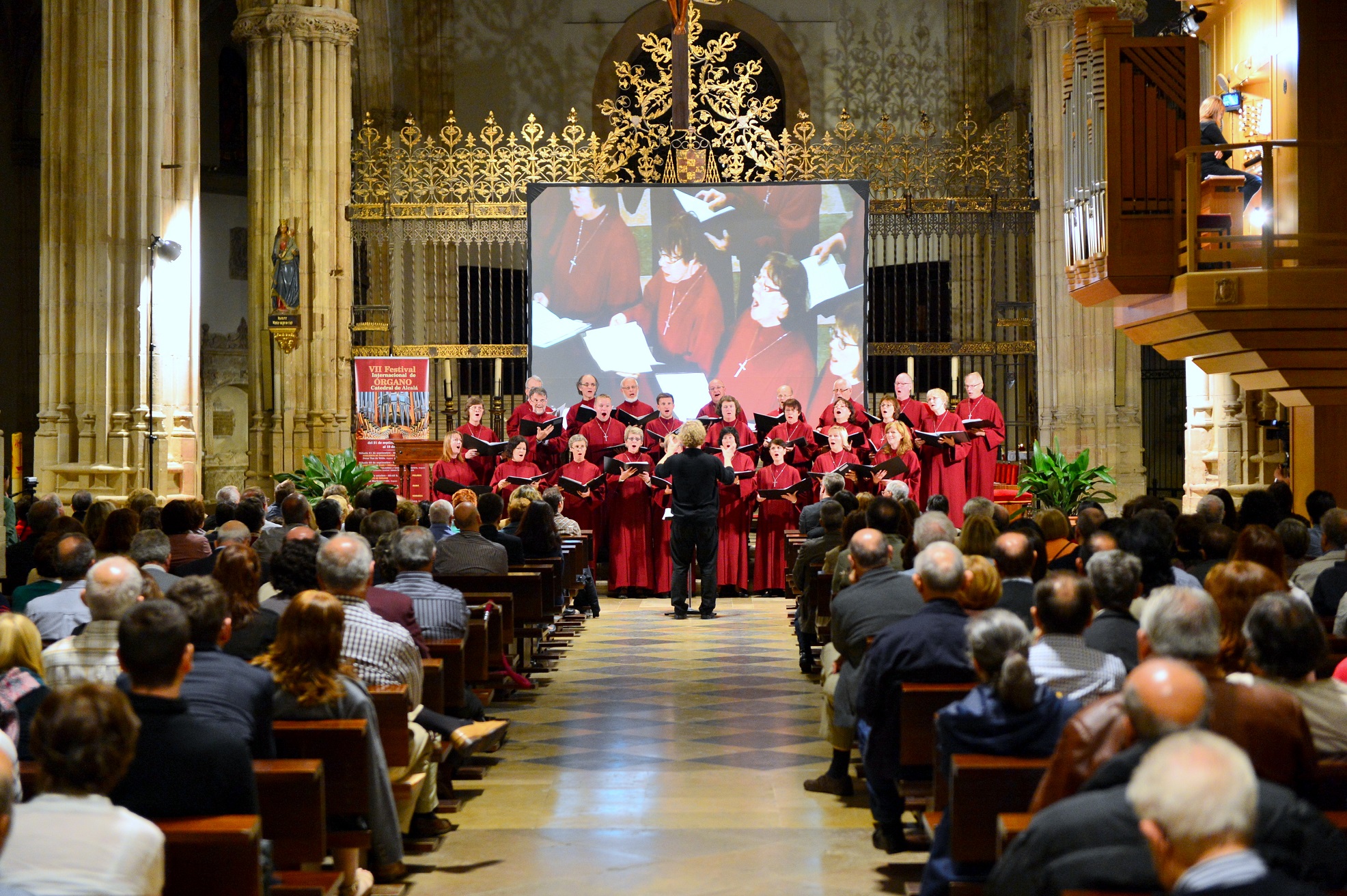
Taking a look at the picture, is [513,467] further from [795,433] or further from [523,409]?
[795,433]

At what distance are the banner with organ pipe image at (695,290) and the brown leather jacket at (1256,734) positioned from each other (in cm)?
1354

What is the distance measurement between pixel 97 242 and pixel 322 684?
31.6 ft

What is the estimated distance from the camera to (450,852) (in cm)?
558

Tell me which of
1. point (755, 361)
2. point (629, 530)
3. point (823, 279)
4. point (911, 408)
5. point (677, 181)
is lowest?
point (629, 530)

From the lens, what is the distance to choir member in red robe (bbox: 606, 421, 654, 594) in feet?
46.9

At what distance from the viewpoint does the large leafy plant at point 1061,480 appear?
14359 mm

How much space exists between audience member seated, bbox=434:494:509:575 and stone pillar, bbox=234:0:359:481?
9.31 metres

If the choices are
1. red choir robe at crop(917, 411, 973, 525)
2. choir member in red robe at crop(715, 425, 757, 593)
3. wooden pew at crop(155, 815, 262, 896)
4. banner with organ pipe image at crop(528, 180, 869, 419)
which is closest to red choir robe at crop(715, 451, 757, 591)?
choir member in red robe at crop(715, 425, 757, 593)

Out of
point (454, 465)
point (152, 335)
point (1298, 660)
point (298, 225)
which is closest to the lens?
point (1298, 660)

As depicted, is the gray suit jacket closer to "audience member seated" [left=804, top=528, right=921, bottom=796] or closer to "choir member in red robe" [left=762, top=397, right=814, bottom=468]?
"audience member seated" [left=804, top=528, right=921, bottom=796]

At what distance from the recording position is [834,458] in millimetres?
14219

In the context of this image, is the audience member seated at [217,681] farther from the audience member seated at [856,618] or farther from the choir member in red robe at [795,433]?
the choir member in red robe at [795,433]

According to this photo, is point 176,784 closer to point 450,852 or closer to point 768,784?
point 450,852

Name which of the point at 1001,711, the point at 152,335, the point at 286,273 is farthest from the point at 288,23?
the point at 1001,711
